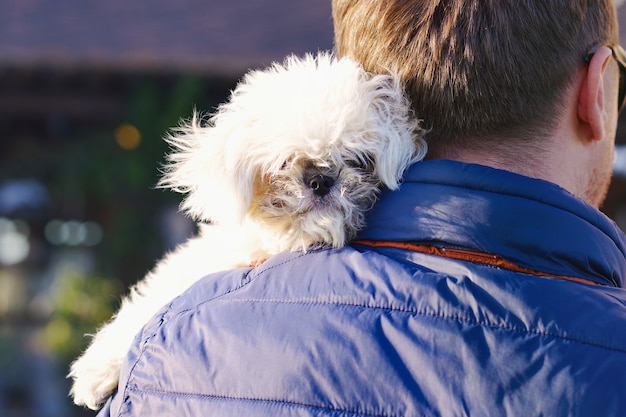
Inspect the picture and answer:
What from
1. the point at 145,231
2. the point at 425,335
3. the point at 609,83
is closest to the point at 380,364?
the point at 425,335

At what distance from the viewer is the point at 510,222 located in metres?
1.21

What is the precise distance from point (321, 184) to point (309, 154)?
0.06 m

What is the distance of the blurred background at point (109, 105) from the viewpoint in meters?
5.86

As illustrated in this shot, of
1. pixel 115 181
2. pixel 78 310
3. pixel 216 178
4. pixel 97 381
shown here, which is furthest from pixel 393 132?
pixel 78 310

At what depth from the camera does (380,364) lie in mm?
1151

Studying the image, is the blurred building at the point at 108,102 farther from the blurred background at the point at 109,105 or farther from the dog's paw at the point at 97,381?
the dog's paw at the point at 97,381

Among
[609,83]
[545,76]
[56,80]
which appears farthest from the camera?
[56,80]

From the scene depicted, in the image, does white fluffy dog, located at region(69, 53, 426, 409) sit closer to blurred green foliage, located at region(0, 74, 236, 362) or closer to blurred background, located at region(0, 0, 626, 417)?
blurred background, located at region(0, 0, 626, 417)

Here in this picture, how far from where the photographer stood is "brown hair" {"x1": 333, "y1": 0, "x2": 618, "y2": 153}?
1317mm

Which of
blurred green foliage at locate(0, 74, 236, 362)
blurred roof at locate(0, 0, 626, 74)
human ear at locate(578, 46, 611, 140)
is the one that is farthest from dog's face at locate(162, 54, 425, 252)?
blurred green foliage at locate(0, 74, 236, 362)

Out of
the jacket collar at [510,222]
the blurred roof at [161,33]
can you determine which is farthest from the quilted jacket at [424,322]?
the blurred roof at [161,33]

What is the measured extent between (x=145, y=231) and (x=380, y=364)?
18.5 feet

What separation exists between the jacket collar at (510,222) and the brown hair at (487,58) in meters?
0.12

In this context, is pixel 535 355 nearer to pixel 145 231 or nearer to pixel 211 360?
pixel 211 360
